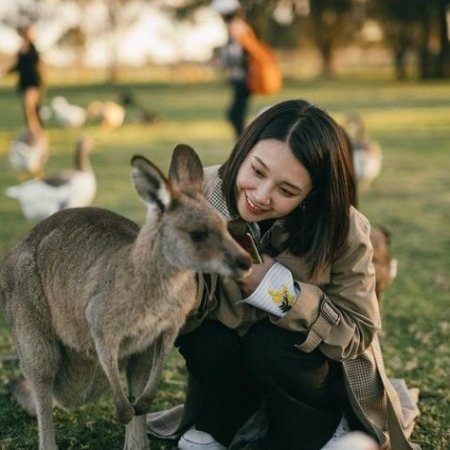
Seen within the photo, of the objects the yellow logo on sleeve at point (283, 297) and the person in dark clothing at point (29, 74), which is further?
the person in dark clothing at point (29, 74)

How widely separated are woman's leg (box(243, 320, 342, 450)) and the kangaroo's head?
381 mm

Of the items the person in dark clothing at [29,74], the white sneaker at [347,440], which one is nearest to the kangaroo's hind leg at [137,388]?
the white sneaker at [347,440]

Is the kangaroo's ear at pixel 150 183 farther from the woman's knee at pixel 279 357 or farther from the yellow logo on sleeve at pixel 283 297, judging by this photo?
the woman's knee at pixel 279 357

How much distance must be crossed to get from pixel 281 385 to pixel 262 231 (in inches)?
18.4

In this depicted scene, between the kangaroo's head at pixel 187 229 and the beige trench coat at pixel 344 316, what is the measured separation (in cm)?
23

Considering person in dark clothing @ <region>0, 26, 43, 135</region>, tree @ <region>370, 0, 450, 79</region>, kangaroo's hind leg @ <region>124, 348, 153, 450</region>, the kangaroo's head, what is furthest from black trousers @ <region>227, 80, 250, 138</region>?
tree @ <region>370, 0, 450, 79</region>

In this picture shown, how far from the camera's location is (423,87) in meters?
23.3

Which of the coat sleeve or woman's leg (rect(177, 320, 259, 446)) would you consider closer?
the coat sleeve

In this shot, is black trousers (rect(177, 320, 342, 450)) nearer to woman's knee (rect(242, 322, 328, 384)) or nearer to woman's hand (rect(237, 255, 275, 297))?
woman's knee (rect(242, 322, 328, 384))

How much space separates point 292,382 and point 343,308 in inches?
10.1

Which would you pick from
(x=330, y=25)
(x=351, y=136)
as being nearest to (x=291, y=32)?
(x=330, y=25)

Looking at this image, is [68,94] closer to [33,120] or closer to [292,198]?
[33,120]

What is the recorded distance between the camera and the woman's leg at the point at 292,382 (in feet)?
7.04

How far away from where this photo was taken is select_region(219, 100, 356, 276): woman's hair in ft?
7.00
